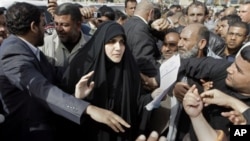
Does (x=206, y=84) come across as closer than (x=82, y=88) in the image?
No

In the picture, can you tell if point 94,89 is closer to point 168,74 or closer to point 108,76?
point 108,76

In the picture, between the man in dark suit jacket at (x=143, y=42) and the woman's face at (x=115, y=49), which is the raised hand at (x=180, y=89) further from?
the man in dark suit jacket at (x=143, y=42)

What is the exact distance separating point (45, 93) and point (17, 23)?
628mm

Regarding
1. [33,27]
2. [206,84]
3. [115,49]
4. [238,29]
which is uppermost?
[33,27]

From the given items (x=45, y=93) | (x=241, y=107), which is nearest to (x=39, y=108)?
(x=45, y=93)

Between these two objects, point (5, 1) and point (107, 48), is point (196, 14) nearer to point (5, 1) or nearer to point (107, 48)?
point (107, 48)

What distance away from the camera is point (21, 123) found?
82.9 inches

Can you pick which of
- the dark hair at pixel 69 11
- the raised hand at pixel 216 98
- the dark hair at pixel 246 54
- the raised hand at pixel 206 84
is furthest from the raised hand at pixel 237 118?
the dark hair at pixel 69 11

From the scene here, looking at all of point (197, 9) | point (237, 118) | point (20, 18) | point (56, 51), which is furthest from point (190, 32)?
point (197, 9)

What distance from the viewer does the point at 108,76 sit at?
225 centimetres

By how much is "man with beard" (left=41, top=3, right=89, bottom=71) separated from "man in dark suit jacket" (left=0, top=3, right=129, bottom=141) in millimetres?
745

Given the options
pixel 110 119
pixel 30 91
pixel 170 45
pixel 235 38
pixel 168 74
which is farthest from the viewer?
pixel 235 38

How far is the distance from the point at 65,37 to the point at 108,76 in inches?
41.8

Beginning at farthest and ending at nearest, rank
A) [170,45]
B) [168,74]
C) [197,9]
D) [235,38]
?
[197,9] < [235,38] < [170,45] < [168,74]
